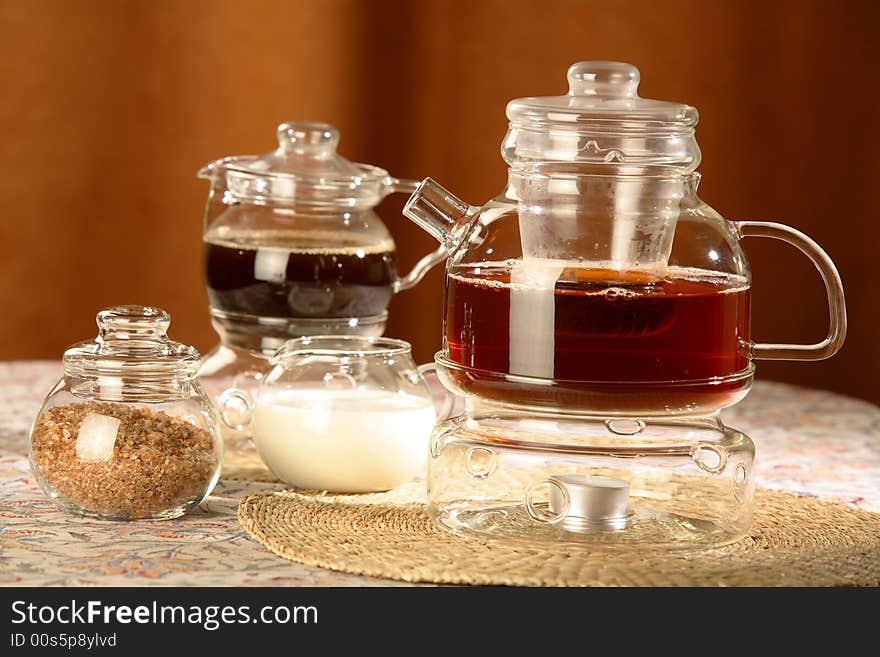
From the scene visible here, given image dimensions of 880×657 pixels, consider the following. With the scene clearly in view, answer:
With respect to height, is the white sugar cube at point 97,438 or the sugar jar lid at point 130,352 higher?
the sugar jar lid at point 130,352

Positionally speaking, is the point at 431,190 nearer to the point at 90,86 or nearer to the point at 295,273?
the point at 295,273

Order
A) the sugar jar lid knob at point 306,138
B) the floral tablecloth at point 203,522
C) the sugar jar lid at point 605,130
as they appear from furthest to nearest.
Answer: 1. the sugar jar lid knob at point 306,138
2. the sugar jar lid at point 605,130
3. the floral tablecloth at point 203,522

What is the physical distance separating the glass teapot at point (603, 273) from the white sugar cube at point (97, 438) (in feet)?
0.89

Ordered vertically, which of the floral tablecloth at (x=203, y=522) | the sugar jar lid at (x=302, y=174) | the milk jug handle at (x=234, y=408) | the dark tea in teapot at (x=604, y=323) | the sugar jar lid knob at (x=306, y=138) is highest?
the sugar jar lid knob at (x=306, y=138)

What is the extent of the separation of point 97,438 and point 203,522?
0.11 m

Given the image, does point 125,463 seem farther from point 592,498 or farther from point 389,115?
point 389,115

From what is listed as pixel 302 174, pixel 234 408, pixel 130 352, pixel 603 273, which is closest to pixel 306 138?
pixel 302 174

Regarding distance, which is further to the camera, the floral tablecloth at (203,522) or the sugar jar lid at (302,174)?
the sugar jar lid at (302,174)

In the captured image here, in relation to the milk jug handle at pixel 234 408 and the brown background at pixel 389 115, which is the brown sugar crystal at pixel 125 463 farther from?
the brown background at pixel 389 115

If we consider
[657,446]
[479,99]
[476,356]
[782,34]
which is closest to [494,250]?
[476,356]

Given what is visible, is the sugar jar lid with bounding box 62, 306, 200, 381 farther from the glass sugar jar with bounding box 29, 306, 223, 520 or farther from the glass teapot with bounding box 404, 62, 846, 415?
the glass teapot with bounding box 404, 62, 846, 415

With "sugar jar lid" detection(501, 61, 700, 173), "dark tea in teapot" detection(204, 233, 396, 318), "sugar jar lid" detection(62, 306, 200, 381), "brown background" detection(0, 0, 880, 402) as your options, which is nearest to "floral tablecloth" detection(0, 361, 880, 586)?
"sugar jar lid" detection(62, 306, 200, 381)

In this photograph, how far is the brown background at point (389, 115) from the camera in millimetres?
2711

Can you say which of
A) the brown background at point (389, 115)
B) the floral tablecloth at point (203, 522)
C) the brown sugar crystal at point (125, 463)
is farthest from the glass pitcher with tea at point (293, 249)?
the brown background at point (389, 115)
